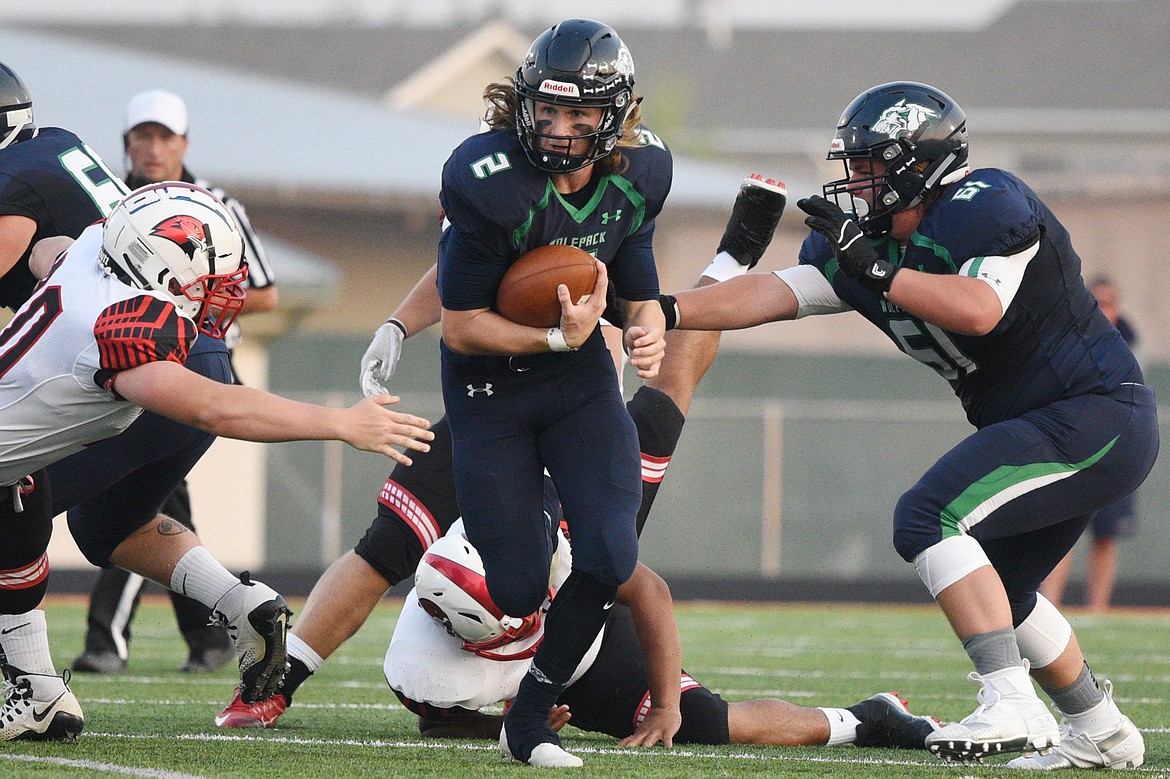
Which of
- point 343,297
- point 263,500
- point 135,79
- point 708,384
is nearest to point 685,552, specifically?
point 708,384

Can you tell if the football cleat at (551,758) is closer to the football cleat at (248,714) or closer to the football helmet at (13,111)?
the football cleat at (248,714)

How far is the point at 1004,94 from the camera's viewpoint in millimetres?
26812

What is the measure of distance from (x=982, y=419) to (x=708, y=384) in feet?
33.9

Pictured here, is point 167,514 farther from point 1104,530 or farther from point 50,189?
point 1104,530

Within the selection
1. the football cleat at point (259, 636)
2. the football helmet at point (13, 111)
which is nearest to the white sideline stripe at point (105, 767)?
the football cleat at point (259, 636)

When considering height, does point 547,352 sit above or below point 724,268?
below

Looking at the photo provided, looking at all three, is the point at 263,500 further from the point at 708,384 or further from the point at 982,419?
the point at 982,419

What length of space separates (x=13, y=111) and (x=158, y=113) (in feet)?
6.25

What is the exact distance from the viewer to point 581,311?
11.8 feet

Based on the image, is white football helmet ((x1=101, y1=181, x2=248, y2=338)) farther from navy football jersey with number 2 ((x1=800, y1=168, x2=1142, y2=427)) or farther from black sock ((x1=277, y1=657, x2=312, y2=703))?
navy football jersey with number 2 ((x1=800, y1=168, x2=1142, y2=427))

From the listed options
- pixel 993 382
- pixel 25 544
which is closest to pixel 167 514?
pixel 25 544

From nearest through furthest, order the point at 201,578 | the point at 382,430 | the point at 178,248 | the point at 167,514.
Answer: the point at 382,430
the point at 178,248
the point at 201,578
the point at 167,514

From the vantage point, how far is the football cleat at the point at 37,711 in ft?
12.3

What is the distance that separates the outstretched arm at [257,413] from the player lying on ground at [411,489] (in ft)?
3.38
